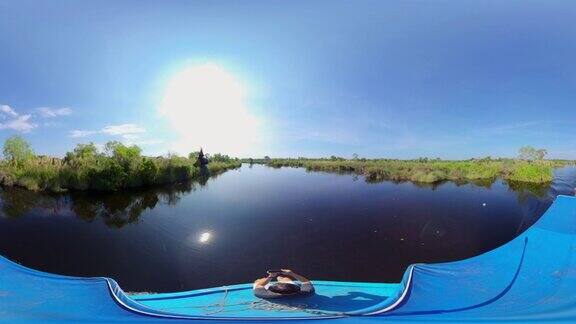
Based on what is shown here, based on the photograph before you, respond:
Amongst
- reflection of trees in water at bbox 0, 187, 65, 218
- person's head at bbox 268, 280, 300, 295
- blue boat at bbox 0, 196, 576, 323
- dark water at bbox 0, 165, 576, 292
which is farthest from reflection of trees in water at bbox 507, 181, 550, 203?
reflection of trees in water at bbox 0, 187, 65, 218

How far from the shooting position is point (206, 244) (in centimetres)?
615

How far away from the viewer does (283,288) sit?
213 cm

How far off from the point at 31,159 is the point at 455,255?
11633 millimetres

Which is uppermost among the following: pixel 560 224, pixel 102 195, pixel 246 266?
pixel 560 224

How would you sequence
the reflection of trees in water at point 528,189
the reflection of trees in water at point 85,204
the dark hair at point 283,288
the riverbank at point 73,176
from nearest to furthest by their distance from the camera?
the dark hair at point 283,288, the reflection of trees in water at point 85,204, the riverbank at point 73,176, the reflection of trees in water at point 528,189

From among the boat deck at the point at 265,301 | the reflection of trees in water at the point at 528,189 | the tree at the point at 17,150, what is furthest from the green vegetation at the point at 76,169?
the reflection of trees in water at the point at 528,189

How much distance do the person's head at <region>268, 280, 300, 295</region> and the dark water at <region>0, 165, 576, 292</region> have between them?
2.72m

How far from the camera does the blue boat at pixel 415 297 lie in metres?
1.18

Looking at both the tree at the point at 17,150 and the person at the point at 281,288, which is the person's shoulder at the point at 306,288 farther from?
the tree at the point at 17,150

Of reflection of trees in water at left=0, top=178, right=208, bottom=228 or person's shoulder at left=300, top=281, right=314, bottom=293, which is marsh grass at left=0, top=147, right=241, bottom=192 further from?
person's shoulder at left=300, top=281, right=314, bottom=293

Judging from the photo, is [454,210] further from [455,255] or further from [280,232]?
[280,232]

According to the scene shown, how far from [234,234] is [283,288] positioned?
16.2 feet

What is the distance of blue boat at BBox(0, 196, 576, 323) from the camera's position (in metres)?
1.18

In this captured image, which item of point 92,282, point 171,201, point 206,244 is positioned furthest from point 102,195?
point 92,282
